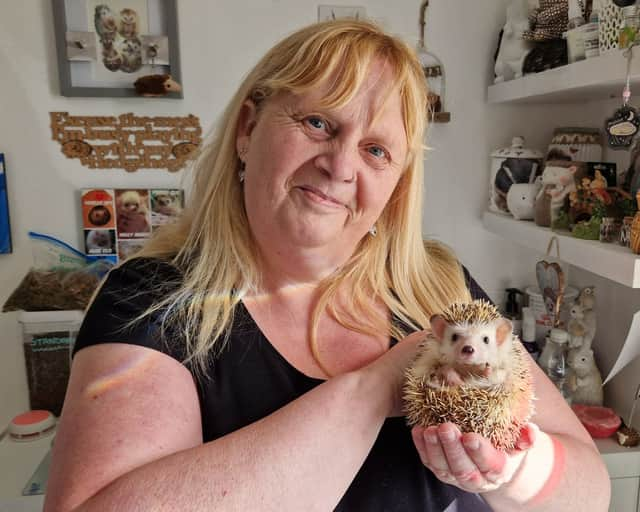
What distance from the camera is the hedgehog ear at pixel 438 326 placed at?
661 millimetres

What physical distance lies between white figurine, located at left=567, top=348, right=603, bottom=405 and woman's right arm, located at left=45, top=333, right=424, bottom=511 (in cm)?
99

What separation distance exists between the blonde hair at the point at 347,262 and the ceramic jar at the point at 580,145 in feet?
2.40

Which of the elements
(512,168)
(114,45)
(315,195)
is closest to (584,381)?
(512,168)

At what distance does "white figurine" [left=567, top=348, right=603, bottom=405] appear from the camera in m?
1.45

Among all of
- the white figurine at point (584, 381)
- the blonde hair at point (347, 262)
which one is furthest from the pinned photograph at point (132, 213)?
the white figurine at point (584, 381)

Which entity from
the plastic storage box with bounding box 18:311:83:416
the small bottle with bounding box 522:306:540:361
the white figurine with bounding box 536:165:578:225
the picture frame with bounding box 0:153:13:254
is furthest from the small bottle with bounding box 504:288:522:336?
the picture frame with bounding box 0:153:13:254

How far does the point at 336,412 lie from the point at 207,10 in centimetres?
136

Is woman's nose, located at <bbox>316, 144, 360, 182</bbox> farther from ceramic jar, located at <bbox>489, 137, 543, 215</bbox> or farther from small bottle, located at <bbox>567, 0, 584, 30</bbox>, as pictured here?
ceramic jar, located at <bbox>489, 137, 543, 215</bbox>

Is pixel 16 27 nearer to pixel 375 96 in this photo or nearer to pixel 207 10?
pixel 207 10

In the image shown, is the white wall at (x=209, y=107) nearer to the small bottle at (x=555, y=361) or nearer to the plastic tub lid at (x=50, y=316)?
the plastic tub lid at (x=50, y=316)

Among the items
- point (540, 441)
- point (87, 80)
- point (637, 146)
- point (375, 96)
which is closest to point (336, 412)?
point (540, 441)

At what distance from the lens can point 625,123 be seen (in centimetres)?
102

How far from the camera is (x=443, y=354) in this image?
0.65 metres

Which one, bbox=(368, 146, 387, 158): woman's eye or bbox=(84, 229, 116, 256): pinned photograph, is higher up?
bbox=(368, 146, 387, 158): woman's eye
